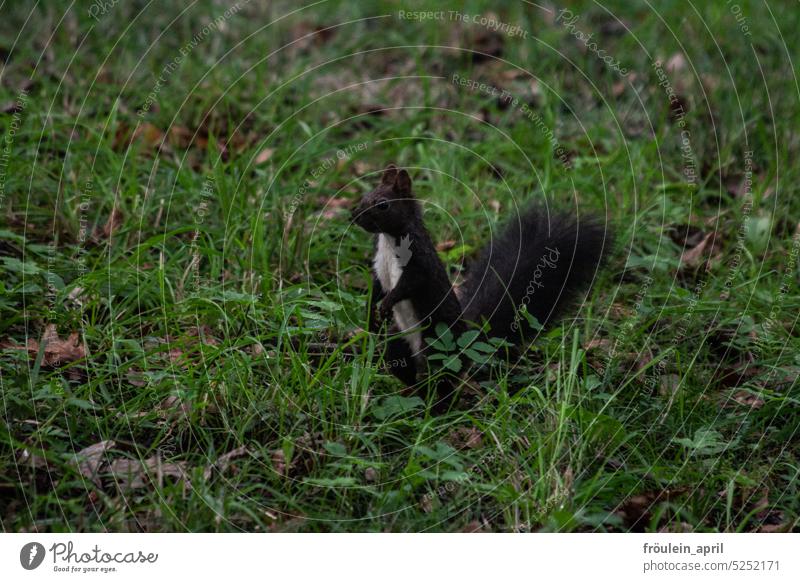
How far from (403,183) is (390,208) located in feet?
0.43

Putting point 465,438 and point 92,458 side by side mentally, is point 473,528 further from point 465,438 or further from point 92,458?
point 92,458

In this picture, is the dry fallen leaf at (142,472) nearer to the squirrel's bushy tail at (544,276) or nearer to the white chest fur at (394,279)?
the white chest fur at (394,279)

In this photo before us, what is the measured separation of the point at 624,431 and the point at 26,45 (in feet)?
16.5

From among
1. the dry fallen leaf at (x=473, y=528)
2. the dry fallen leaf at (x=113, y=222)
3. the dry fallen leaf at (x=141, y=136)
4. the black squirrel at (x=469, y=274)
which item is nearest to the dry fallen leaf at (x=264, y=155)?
the dry fallen leaf at (x=141, y=136)

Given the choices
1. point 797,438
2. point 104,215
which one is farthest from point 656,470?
point 104,215

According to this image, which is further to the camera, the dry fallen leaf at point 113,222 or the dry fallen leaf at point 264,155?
the dry fallen leaf at point 264,155

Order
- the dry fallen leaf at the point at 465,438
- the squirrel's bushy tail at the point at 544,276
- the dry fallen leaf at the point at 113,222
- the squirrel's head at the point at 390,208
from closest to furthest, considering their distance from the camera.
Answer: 1. the dry fallen leaf at the point at 465,438
2. the squirrel's head at the point at 390,208
3. the squirrel's bushy tail at the point at 544,276
4. the dry fallen leaf at the point at 113,222

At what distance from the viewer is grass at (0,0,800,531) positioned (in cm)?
332

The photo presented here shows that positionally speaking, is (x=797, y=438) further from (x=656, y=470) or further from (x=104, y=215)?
(x=104, y=215)

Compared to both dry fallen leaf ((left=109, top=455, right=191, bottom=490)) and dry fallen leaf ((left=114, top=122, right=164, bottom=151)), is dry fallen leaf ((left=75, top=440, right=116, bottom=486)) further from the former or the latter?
dry fallen leaf ((left=114, top=122, right=164, bottom=151))

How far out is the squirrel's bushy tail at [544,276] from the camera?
412 centimetres

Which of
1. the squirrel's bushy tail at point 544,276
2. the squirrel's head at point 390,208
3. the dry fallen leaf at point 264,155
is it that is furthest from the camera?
the dry fallen leaf at point 264,155

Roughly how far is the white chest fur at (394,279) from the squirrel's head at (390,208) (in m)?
0.12

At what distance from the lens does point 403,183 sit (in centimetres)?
382
